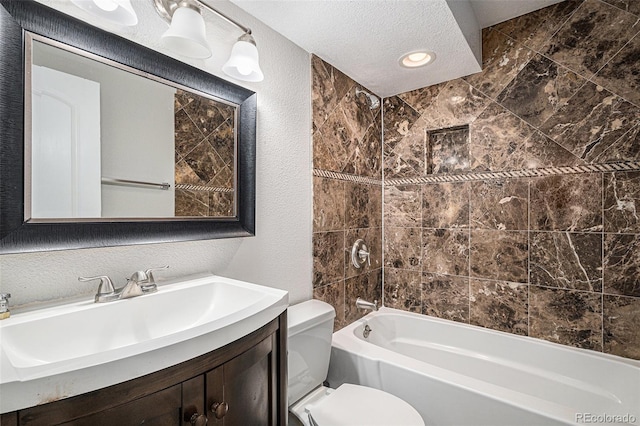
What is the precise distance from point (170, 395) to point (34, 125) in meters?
0.83

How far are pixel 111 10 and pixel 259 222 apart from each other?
0.99 m

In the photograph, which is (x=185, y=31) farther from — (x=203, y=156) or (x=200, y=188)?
(x=200, y=188)

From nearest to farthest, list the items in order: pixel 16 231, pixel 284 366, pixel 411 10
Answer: pixel 16 231, pixel 284 366, pixel 411 10

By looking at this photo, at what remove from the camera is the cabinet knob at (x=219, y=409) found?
0.77m

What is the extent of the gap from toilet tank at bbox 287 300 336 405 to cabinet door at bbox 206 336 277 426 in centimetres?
41

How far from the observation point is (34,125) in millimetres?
879

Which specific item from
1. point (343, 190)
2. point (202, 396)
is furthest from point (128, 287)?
point (343, 190)

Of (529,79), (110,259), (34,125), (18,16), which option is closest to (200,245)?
(110,259)

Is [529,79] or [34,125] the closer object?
[34,125]

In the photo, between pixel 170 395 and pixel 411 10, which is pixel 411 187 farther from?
pixel 170 395

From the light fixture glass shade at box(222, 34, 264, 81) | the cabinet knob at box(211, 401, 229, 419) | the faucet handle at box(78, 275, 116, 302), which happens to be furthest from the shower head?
the cabinet knob at box(211, 401, 229, 419)

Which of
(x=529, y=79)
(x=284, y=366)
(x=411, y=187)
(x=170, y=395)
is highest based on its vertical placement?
(x=529, y=79)

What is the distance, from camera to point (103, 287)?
0.98 m

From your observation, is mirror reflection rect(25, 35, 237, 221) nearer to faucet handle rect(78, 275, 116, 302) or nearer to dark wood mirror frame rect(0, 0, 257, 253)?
dark wood mirror frame rect(0, 0, 257, 253)
